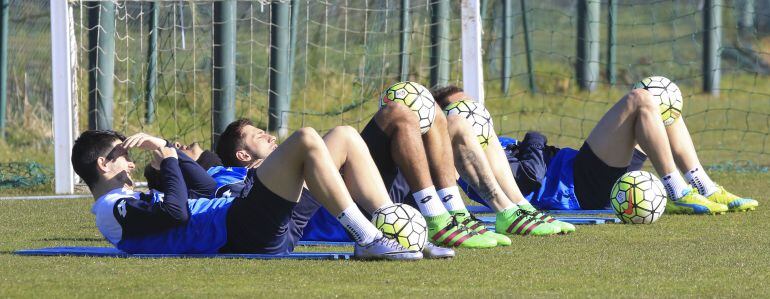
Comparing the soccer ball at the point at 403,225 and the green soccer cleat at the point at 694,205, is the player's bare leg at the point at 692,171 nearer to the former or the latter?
the green soccer cleat at the point at 694,205

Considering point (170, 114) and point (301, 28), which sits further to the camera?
point (301, 28)

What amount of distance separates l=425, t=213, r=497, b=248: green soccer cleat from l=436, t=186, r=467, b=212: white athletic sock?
27 cm

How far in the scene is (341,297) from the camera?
5195 mm

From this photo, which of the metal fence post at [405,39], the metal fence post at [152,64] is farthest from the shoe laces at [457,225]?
the metal fence post at [152,64]

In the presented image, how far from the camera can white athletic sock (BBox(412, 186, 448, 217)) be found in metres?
7.06

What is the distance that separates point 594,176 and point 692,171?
0.72 meters

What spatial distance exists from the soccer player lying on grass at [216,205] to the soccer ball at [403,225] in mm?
82

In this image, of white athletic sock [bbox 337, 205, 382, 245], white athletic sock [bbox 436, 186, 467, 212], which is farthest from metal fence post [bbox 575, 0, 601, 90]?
white athletic sock [bbox 337, 205, 382, 245]

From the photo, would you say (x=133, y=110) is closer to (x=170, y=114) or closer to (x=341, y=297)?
(x=170, y=114)

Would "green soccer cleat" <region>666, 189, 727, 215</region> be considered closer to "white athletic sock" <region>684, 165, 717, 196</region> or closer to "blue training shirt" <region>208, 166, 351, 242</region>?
"white athletic sock" <region>684, 165, 717, 196</region>

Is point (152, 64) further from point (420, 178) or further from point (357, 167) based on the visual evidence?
point (357, 167)

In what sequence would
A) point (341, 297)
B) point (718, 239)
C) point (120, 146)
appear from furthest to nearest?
point (718, 239), point (120, 146), point (341, 297)

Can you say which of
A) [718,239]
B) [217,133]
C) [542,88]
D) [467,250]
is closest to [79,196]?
[217,133]

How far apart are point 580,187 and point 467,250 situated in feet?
8.48
